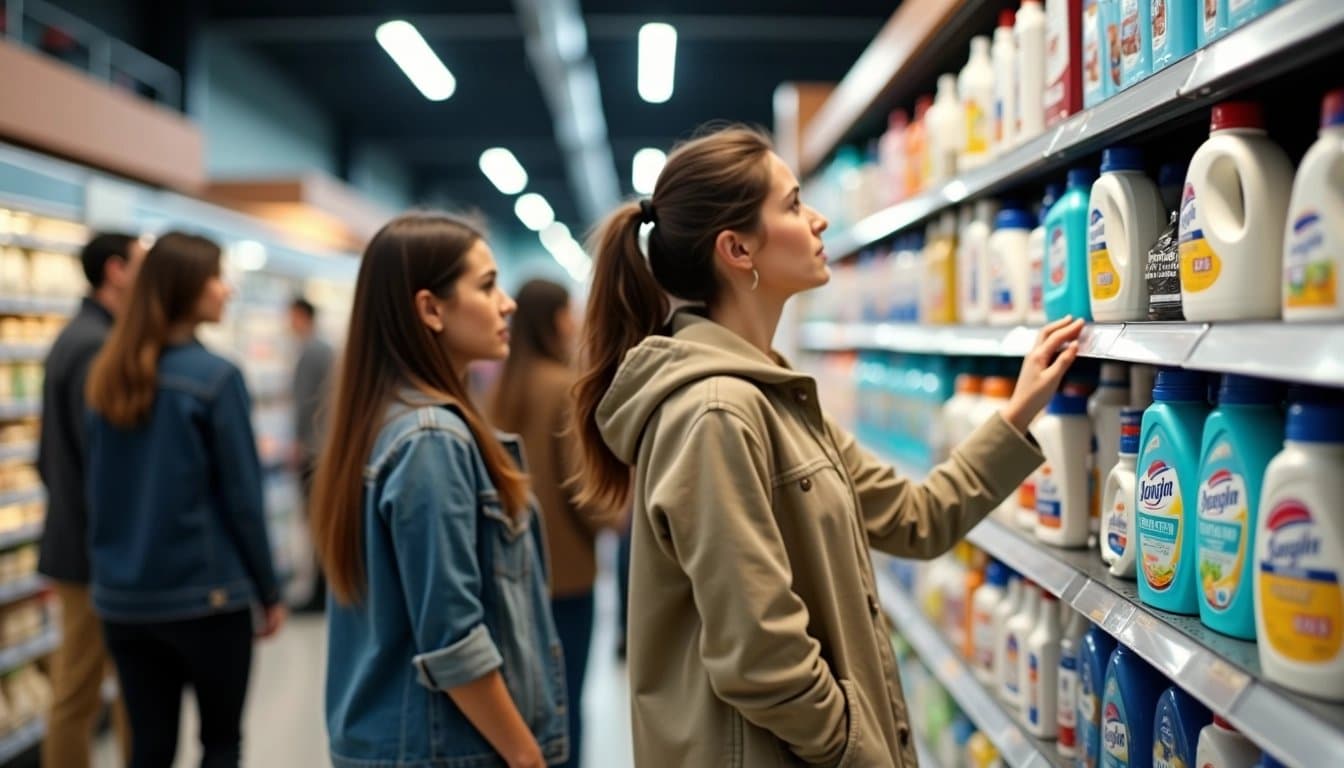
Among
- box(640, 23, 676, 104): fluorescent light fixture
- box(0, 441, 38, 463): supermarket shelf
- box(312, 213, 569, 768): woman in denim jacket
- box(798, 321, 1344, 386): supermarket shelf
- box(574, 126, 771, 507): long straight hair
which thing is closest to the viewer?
box(798, 321, 1344, 386): supermarket shelf

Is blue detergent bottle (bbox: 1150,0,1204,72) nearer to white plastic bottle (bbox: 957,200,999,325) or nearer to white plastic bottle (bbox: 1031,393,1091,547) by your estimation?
white plastic bottle (bbox: 1031,393,1091,547)

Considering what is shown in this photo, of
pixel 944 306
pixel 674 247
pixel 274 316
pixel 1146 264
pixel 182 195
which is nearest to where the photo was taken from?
pixel 1146 264

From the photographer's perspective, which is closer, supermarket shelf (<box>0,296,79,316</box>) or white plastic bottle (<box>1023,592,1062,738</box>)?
white plastic bottle (<box>1023,592,1062,738</box>)

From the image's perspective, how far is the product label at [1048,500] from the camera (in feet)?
6.03

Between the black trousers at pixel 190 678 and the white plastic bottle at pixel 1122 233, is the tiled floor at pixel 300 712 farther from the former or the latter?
the white plastic bottle at pixel 1122 233

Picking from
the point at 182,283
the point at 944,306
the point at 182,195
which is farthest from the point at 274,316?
the point at 944,306

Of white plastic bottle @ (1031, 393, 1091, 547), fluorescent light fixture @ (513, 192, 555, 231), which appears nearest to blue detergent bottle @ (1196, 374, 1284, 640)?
white plastic bottle @ (1031, 393, 1091, 547)

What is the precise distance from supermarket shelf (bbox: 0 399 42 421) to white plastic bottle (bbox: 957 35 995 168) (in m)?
3.48

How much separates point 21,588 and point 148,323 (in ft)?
6.11

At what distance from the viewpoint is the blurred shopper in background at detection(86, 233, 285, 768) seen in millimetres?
2617

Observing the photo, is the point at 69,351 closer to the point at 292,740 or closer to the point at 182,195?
the point at 292,740

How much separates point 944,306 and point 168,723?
2.24 m

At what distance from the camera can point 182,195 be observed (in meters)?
6.07

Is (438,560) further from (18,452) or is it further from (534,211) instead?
(534,211)
